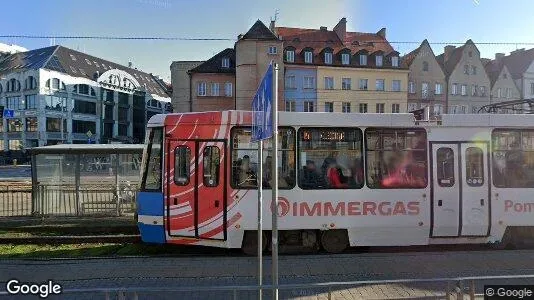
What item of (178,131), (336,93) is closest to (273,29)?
(336,93)

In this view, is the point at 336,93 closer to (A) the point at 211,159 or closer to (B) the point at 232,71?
(B) the point at 232,71

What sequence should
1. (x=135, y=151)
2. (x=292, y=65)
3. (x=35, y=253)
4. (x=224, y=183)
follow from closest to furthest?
(x=224, y=183), (x=35, y=253), (x=135, y=151), (x=292, y=65)

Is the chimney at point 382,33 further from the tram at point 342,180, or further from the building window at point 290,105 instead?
the tram at point 342,180

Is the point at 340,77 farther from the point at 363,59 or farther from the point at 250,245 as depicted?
the point at 250,245

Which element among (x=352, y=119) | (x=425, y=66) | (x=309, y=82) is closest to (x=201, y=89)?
(x=309, y=82)

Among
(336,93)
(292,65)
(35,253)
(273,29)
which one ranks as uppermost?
(273,29)

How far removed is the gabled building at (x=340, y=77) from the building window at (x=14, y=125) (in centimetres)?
3896

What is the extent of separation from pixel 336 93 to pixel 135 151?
35.8 m

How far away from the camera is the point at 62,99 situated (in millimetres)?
55312

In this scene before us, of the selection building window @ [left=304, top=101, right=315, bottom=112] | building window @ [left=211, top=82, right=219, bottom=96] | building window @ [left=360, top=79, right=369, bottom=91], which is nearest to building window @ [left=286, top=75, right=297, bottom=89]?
building window @ [left=304, top=101, right=315, bottom=112]

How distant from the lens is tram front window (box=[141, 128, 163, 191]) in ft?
24.9

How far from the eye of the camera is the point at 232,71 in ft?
143

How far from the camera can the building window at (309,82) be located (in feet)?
144

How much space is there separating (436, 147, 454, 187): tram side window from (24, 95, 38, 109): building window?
57592 millimetres
